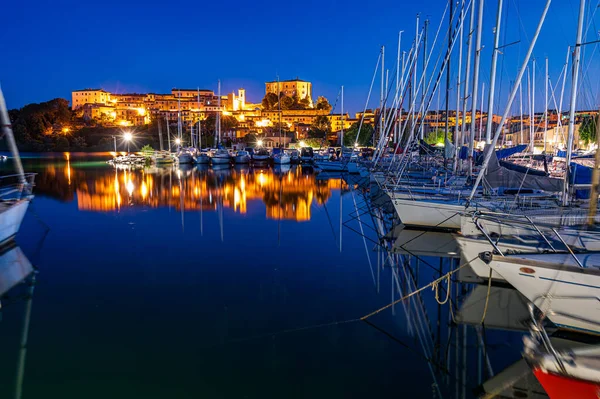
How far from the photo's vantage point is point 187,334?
7625 millimetres

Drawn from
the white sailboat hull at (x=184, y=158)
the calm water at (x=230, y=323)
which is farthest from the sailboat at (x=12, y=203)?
the white sailboat hull at (x=184, y=158)

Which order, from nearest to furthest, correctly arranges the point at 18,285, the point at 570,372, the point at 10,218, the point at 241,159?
the point at 570,372 < the point at 18,285 < the point at 10,218 < the point at 241,159

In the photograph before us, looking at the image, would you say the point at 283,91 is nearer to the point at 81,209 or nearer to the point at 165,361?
the point at 81,209

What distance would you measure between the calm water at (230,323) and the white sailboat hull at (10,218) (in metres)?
0.71

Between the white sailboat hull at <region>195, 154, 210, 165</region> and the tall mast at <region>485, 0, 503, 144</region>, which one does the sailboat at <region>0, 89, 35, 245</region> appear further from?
the white sailboat hull at <region>195, 154, 210, 165</region>

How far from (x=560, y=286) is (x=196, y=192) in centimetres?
2433

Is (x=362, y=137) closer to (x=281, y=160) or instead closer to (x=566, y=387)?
(x=281, y=160)

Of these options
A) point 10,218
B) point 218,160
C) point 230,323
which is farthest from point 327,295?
point 218,160

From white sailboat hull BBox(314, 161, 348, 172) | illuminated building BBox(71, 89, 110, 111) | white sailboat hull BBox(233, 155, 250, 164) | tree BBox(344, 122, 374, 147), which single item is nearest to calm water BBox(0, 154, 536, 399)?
white sailboat hull BBox(314, 161, 348, 172)

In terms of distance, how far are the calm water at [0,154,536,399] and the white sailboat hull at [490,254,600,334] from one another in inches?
34.8

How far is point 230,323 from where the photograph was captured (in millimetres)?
8086

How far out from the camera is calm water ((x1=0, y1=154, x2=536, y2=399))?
621cm

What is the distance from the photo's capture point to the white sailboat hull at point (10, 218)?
13.0m

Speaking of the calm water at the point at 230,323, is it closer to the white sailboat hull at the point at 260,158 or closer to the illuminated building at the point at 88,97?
the white sailboat hull at the point at 260,158
